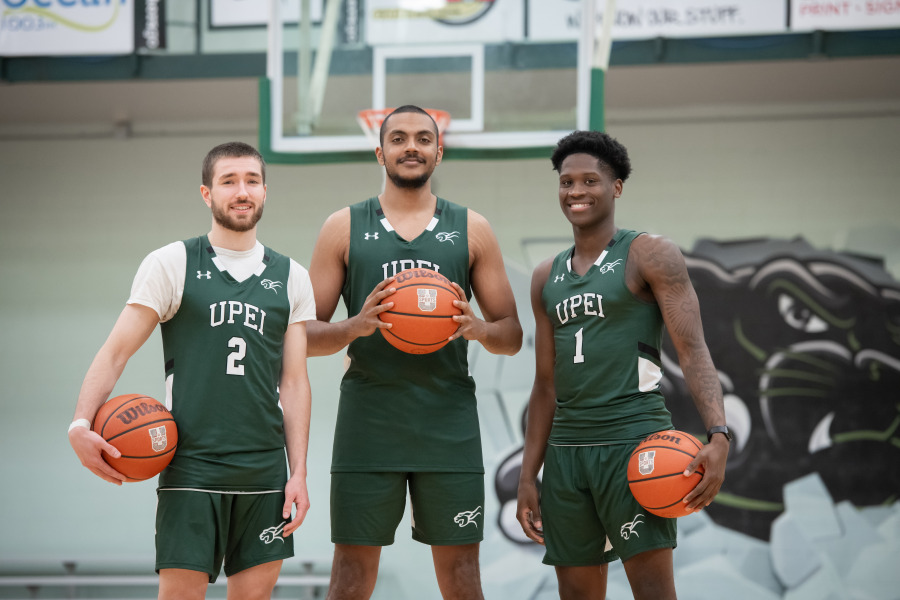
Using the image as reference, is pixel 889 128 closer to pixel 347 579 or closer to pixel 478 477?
pixel 478 477

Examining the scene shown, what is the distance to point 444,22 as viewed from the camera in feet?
19.2

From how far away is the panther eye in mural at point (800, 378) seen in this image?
24.0ft

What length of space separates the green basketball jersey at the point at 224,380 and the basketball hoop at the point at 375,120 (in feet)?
8.52

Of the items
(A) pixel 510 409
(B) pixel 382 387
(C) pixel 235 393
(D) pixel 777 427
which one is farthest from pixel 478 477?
(D) pixel 777 427

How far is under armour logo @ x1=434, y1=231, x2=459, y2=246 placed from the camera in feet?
11.5

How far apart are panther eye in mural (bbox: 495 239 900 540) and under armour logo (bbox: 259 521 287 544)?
15.3 feet

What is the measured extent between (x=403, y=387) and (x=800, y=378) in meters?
4.98

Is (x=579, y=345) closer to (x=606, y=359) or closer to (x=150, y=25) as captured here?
(x=606, y=359)

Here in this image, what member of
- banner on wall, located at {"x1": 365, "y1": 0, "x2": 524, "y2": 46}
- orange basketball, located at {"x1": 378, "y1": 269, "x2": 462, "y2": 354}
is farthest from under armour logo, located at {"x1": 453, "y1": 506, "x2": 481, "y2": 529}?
banner on wall, located at {"x1": 365, "y1": 0, "x2": 524, "y2": 46}

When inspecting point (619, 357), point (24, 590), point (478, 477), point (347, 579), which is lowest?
point (24, 590)

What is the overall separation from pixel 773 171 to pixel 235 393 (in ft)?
19.6

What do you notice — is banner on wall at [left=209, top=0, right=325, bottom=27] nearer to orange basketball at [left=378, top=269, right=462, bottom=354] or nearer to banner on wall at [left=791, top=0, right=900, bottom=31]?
banner on wall at [left=791, top=0, right=900, bottom=31]

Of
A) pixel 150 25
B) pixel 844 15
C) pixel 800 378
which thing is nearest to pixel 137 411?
pixel 150 25

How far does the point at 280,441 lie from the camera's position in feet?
10.1
